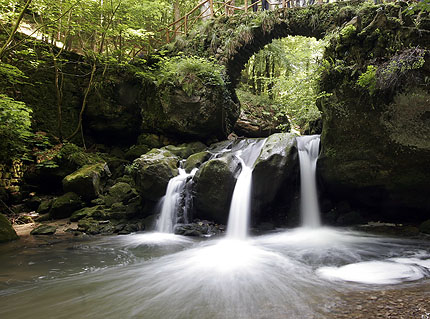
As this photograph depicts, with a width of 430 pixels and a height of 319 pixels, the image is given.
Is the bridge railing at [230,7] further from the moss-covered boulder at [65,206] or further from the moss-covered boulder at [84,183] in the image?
the moss-covered boulder at [65,206]

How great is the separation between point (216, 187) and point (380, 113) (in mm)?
4285

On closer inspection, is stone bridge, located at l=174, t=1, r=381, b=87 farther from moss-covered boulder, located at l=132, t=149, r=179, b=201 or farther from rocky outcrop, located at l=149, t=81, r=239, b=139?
moss-covered boulder, located at l=132, t=149, r=179, b=201

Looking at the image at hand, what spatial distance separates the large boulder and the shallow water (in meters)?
1.09

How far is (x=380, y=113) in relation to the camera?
5254 millimetres

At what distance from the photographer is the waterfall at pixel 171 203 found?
7117mm

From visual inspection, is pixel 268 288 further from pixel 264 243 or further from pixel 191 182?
pixel 191 182

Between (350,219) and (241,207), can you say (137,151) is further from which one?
(350,219)

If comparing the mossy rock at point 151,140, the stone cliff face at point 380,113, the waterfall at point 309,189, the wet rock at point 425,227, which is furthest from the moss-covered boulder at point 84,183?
the wet rock at point 425,227

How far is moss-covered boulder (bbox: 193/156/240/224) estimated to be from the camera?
6789 mm

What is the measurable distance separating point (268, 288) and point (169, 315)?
51.1 inches

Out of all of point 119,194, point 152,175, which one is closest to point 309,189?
point 152,175

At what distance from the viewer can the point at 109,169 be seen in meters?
10.2

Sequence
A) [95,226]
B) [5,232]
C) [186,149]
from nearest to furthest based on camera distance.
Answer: [5,232], [95,226], [186,149]

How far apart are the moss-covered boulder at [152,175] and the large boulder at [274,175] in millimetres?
2783
